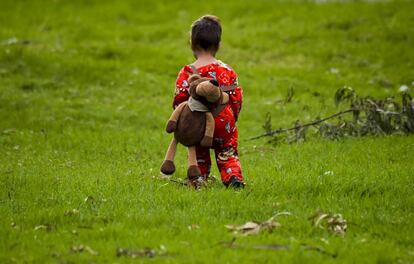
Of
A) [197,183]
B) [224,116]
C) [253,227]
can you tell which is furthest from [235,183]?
[253,227]

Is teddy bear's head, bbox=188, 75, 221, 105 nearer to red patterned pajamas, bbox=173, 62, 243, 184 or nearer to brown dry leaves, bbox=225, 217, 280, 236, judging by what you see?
red patterned pajamas, bbox=173, 62, 243, 184

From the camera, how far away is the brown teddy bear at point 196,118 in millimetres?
7707

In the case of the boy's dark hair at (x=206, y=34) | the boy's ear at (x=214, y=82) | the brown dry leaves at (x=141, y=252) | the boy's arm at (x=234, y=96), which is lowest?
the brown dry leaves at (x=141, y=252)

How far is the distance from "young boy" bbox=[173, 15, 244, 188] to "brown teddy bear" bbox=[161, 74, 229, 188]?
142mm

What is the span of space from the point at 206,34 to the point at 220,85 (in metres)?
0.58

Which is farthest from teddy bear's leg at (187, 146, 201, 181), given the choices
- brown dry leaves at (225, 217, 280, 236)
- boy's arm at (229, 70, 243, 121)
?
brown dry leaves at (225, 217, 280, 236)

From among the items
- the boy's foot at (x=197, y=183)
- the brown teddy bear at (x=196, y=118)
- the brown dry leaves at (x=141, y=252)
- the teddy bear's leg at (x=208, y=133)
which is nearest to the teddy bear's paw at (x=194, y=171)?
the brown teddy bear at (x=196, y=118)

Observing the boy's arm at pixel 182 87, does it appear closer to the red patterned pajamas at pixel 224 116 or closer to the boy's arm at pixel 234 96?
the red patterned pajamas at pixel 224 116

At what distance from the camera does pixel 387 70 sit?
1745 cm

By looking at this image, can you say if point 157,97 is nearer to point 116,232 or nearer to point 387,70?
point 387,70

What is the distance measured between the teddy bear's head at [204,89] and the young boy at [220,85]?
19cm

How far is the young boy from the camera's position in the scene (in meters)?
7.89

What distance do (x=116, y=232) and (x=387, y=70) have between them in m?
12.3

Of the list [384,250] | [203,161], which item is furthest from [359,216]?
[203,161]
